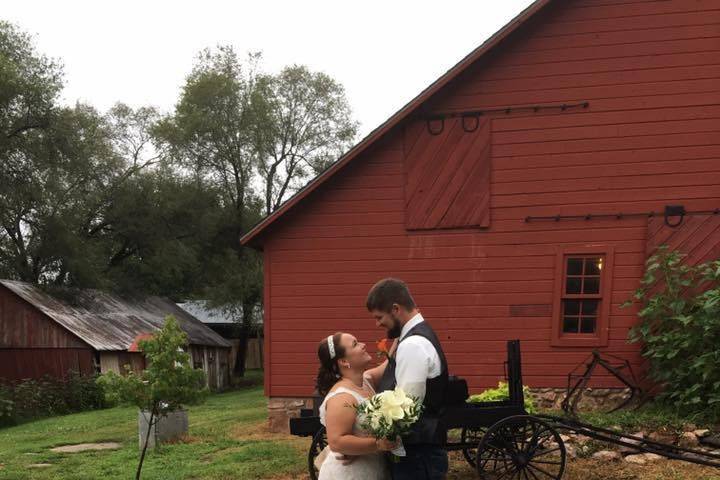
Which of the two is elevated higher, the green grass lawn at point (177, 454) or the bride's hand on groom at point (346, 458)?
the bride's hand on groom at point (346, 458)

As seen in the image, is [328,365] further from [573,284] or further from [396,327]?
[573,284]

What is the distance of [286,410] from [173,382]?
435 cm

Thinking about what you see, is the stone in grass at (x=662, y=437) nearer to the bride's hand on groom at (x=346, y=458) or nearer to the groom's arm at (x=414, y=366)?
the groom's arm at (x=414, y=366)

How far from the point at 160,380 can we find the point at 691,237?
8.11 meters

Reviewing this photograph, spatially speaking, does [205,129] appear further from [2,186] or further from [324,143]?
[2,186]

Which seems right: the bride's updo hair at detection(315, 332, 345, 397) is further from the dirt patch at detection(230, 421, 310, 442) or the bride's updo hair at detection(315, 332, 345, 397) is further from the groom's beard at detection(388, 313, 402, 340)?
the dirt patch at detection(230, 421, 310, 442)

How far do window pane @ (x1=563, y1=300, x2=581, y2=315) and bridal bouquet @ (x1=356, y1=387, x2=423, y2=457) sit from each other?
862 cm

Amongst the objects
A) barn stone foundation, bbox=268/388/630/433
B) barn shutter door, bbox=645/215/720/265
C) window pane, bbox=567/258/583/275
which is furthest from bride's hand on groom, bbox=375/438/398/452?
barn shutter door, bbox=645/215/720/265

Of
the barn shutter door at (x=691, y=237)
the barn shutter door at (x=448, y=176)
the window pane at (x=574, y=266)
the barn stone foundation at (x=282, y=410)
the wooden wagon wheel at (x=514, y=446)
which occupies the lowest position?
the barn stone foundation at (x=282, y=410)

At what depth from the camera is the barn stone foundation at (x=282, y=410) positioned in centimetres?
1295

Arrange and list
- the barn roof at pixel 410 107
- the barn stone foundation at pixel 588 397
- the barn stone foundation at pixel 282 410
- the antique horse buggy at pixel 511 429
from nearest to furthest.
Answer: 1. the antique horse buggy at pixel 511 429
2. the barn stone foundation at pixel 588 397
3. the barn roof at pixel 410 107
4. the barn stone foundation at pixel 282 410

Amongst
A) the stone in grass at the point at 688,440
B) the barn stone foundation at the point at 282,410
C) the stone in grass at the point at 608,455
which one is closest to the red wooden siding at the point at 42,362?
the barn stone foundation at the point at 282,410

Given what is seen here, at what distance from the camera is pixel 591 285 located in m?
11.8

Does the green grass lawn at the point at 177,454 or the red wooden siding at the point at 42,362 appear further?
the red wooden siding at the point at 42,362
